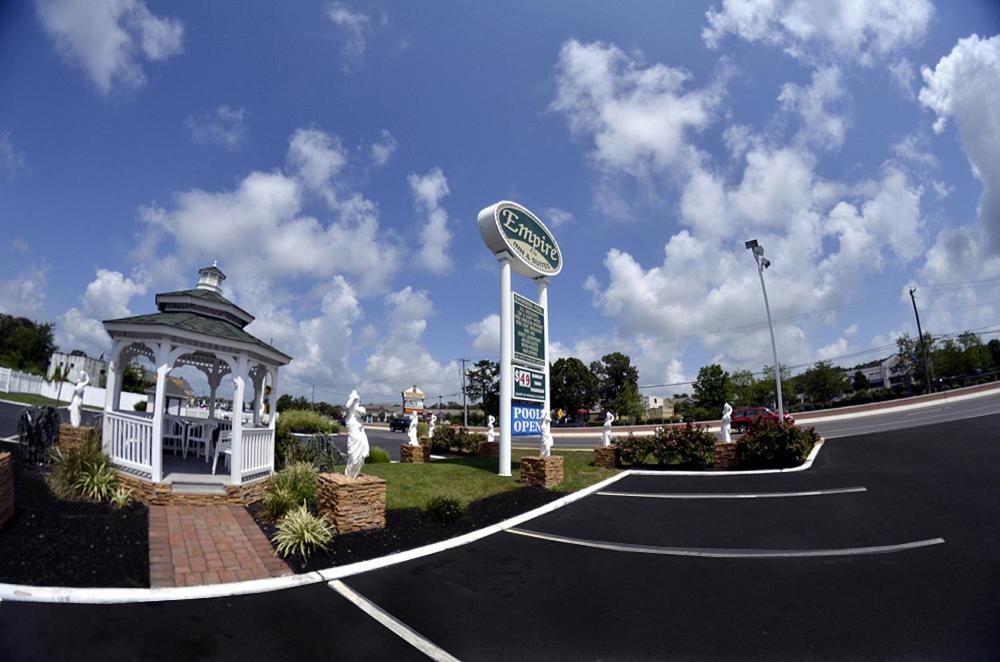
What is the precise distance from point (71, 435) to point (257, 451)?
3.79 meters

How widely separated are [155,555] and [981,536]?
35.6 ft

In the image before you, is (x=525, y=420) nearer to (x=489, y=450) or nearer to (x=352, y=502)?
(x=489, y=450)

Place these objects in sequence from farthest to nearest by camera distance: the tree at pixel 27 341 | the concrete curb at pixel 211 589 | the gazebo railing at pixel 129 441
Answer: the tree at pixel 27 341, the gazebo railing at pixel 129 441, the concrete curb at pixel 211 589

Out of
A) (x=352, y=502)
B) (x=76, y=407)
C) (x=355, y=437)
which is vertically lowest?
(x=352, y=502)

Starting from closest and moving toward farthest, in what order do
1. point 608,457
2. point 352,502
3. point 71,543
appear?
point 71,543
point 352,502
point 608,457

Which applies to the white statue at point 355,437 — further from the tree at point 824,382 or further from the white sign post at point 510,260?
the tree at point 824,382

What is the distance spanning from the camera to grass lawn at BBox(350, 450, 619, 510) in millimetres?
9359

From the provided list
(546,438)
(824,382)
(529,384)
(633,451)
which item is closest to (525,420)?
(546,438)

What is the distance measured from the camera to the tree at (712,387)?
55.0m

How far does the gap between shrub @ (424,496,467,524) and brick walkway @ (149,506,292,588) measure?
255 centimetres

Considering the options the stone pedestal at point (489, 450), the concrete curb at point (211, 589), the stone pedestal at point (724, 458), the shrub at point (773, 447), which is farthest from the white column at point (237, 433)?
the shrub at point (773, 447)

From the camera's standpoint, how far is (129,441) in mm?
9102

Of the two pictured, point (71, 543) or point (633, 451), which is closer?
Answer: point (71, 543)

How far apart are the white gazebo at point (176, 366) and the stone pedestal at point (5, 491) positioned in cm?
218
